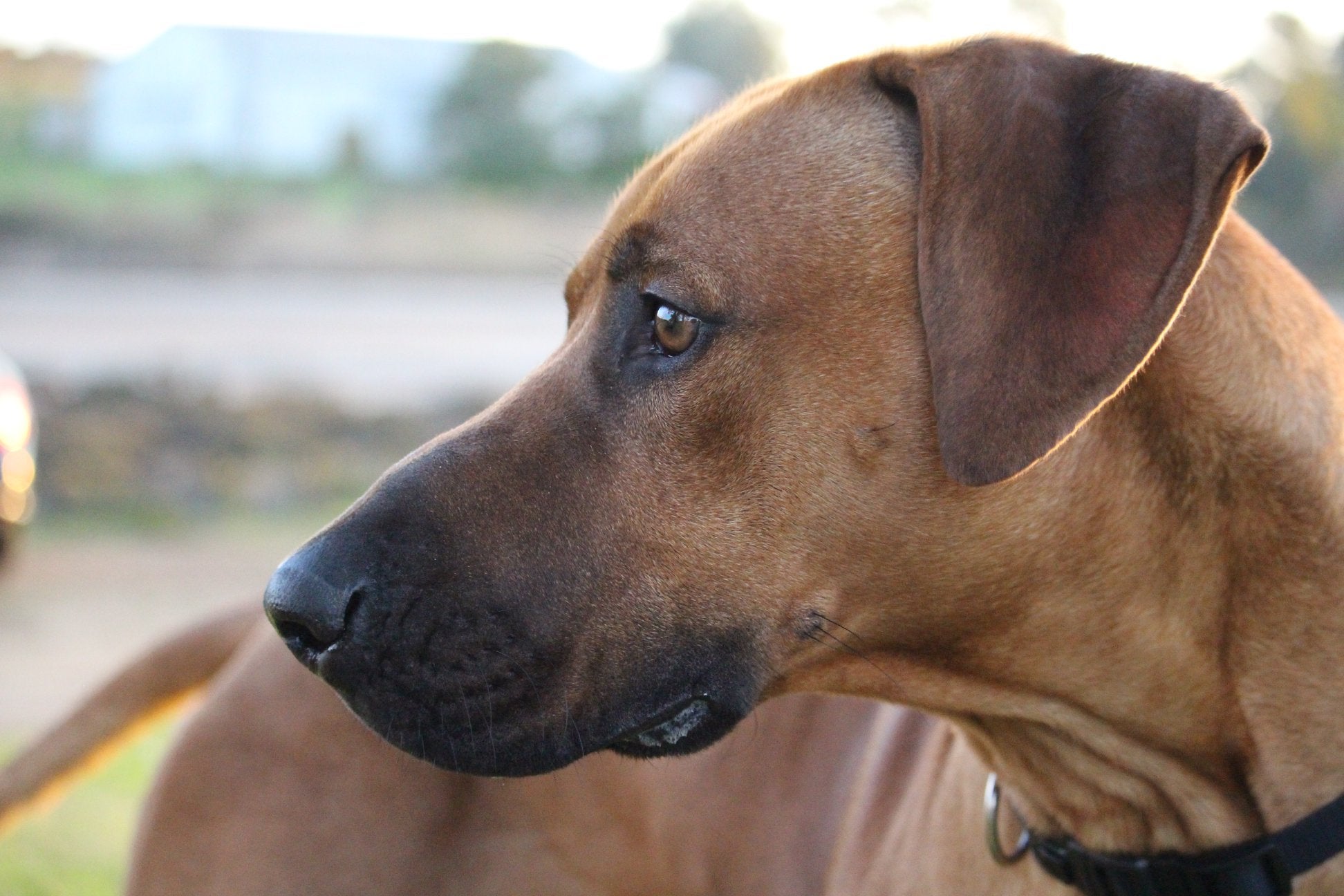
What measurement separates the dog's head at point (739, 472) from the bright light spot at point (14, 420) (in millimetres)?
7298

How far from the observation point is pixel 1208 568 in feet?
6.91

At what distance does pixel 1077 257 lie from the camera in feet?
6.42

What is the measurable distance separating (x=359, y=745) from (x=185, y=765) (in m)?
0.40

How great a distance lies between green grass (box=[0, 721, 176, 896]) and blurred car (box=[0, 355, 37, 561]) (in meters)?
2.87

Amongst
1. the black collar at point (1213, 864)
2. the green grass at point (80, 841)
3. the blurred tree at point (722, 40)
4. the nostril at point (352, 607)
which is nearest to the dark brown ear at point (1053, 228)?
the black collar at point (1213, 864)

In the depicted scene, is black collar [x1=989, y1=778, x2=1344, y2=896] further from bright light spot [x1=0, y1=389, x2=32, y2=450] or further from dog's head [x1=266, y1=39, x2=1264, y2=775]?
bright light spot [x1=0, y1=389, x2=32, y2=450]

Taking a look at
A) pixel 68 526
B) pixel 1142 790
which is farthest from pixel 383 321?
pixel 1142 790

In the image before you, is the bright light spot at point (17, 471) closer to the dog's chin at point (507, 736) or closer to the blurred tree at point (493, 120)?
the dog's chin at point (507, 736)

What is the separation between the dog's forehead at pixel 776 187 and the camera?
2170 mm

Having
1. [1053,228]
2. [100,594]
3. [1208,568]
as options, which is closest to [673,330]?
[1053,228]

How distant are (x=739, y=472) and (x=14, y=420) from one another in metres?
7.82

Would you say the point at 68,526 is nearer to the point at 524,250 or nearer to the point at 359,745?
the point at 359,745

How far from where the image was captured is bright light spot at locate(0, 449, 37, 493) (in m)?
8.37

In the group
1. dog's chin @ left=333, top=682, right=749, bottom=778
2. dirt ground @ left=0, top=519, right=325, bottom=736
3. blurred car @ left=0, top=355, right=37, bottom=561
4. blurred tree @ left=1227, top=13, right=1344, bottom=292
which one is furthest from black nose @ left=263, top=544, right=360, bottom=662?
blurred tree @ left=1227, top=13, right=1344, bottom=292
